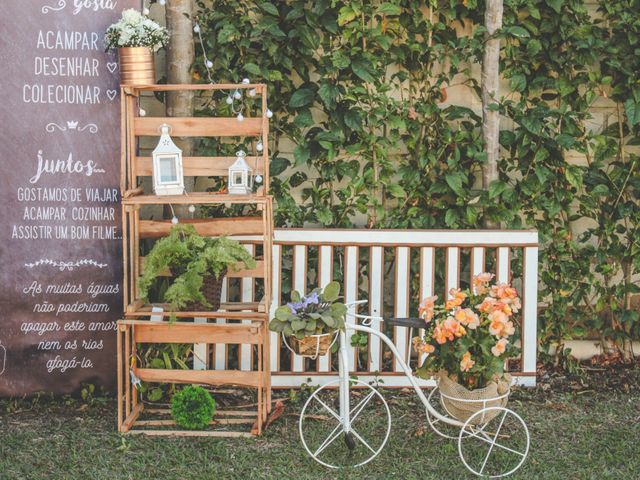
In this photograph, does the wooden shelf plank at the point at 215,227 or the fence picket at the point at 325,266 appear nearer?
the wooden shelf plank at the point at 215,227

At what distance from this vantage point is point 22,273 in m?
4.57

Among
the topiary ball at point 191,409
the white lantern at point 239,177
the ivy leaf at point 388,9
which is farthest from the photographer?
the ivy leaf at point 388,9

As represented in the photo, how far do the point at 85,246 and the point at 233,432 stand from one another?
1.31 meters

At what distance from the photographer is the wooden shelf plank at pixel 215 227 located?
4.51 metres

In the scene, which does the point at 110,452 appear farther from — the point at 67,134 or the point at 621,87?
the point at 621,87

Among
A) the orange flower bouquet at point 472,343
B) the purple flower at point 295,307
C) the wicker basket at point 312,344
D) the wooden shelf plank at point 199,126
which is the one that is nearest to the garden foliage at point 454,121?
the wooden shelf plank at point 199,126

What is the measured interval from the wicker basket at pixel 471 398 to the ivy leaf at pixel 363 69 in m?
1.81

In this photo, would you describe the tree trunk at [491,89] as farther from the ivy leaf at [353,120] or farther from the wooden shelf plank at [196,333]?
the wooden shelf plank at [196,333]

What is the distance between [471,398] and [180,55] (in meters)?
2.49

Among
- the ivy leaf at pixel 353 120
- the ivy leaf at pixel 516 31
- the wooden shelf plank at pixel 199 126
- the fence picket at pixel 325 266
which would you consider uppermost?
the ivy leaf at pixel 516 31

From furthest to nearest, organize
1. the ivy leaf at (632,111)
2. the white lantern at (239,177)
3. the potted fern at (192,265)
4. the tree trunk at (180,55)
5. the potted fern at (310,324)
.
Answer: the ivy leaf at (632,111) < the tree trunk at (180,55) < the white lantern at (239,177) < the potted fern at (192,265) < the potted fern at (310,324)

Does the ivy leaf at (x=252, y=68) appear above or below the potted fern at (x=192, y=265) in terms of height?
above

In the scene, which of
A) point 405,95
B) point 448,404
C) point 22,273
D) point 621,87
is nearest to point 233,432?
point 448,404

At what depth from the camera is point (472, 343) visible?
3.80 m
